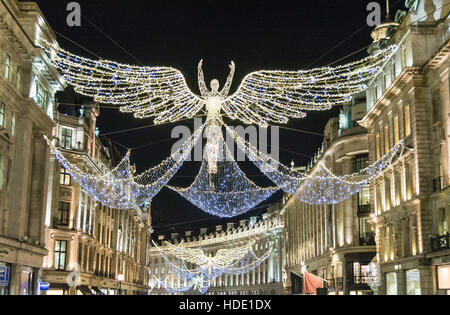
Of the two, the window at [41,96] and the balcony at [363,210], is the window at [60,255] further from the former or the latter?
the balcony at [363,210]

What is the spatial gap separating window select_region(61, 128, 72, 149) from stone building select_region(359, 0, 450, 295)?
2649 centimetres

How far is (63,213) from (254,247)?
7668 cm

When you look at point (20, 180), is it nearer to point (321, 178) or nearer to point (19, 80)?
point (19, 80)

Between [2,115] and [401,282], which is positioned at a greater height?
[2,115]

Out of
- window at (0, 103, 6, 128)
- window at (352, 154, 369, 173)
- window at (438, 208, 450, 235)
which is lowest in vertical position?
window at (438, 208, 450, 235)

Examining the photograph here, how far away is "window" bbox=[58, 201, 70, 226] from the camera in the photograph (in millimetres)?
50125

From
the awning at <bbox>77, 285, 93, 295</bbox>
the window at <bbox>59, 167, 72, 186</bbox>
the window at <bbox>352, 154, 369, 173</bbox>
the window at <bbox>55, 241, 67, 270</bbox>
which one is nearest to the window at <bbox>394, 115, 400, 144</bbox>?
the window at <bbox>352, 154, 369, 173</bbox>

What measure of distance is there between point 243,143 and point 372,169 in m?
22.6

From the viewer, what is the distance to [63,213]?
1986 inches

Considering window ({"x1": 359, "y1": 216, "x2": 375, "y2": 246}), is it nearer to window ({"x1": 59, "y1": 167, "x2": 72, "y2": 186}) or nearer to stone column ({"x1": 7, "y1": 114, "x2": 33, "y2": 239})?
window ({"x1": 59, "y1": 167, "x2": 72, "y2": 186})

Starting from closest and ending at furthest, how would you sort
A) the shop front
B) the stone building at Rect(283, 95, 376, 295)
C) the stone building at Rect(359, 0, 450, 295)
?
the stone building at Rect(359, 0, 450, 295), the shop front, the stone building at Rect(283, 95, 376, 295)

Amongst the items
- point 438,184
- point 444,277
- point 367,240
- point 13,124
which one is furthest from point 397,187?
point 13,124

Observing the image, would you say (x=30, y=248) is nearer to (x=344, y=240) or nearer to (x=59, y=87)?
(x=59, y=87)

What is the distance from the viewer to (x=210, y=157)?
25812mm
